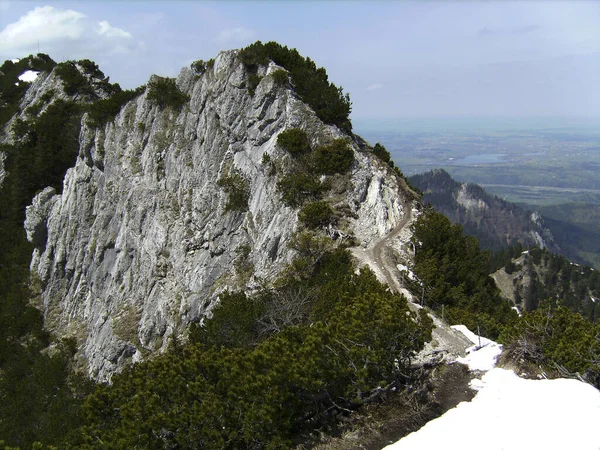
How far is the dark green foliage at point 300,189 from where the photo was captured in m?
26.7

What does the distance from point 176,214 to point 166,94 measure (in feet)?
41.0

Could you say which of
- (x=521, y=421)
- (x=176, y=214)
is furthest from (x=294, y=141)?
(x=521, y=421)

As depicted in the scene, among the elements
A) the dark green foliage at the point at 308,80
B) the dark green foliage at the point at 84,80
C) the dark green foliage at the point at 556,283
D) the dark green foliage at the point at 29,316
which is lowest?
the dark green foliage at the point at 556,283

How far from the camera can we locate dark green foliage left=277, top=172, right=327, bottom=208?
87.6 ft

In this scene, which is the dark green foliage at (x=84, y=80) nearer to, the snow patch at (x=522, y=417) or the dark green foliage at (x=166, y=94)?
the dark green foliage at (x=166, y=94)

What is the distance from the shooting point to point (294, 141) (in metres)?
28.7

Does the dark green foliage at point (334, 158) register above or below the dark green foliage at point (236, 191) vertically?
above

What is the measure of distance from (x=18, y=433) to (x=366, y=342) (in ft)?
79.4

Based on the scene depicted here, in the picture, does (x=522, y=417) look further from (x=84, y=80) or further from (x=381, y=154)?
(x=84, y=80)

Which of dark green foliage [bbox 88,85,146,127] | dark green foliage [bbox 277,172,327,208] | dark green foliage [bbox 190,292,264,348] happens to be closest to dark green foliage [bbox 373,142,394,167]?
dark green foliage [bbox 277,172,327,208]

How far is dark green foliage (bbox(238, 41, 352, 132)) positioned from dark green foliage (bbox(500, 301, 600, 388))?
21.2 meters

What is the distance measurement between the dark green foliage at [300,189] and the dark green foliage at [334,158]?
1163mm

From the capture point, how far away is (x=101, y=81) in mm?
61125

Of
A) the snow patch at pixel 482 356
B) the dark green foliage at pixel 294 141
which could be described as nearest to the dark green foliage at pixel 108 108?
the dark green foliage at pixel 294 141
